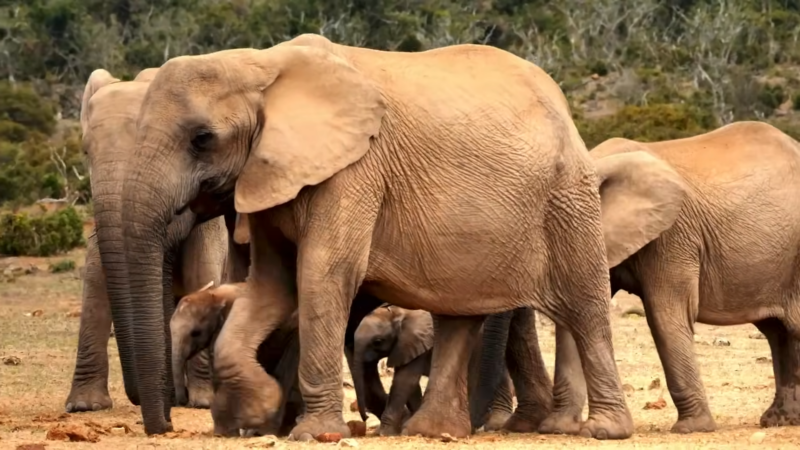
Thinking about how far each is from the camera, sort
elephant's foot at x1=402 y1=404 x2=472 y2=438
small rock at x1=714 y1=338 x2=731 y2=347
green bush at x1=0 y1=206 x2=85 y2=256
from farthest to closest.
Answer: green bush at x1=0 y1=206 x2=85 y2=256
small rock at x1=714 y1=338 x2=731 y2=347
elephant's foot at x1=402 y1=404 x2=472 y2=438

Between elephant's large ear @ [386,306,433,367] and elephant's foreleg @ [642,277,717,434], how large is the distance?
54.0 inches

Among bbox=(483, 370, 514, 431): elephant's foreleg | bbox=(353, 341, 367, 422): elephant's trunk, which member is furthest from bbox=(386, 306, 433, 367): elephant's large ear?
bbox=(483, 370, 514, 431): elephant's foreleg

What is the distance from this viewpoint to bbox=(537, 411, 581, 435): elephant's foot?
Result: 9312mm

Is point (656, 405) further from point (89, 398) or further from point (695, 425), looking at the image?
point (89, 398)

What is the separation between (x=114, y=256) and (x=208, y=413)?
2.26m

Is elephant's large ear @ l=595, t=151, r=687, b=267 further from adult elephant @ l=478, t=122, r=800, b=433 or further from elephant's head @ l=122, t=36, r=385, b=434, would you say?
elephant's head @ l=122, t=36, r=385, b=434

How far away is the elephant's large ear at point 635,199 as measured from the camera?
31.9 ft

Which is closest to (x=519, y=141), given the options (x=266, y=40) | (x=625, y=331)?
(x=625, y=331)

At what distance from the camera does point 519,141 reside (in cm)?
863

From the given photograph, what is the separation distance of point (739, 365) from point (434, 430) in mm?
5765

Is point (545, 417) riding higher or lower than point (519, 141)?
lower

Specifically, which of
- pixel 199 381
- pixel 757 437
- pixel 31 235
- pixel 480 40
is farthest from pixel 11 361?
pixel 480 40

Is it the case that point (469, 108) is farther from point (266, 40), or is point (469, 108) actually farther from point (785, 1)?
point (785, 1)

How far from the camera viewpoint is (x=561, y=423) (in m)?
9.34
